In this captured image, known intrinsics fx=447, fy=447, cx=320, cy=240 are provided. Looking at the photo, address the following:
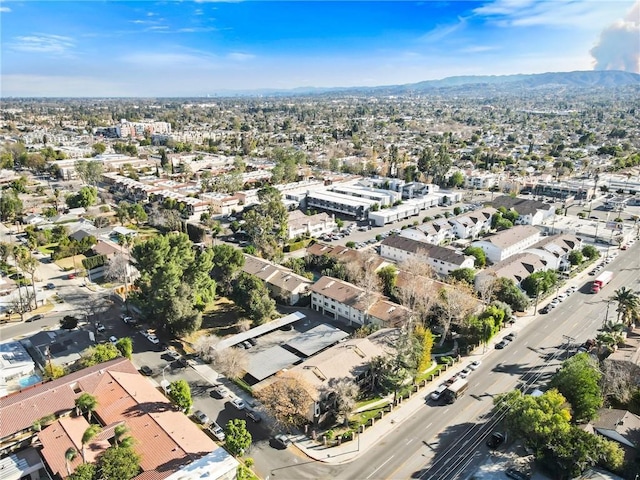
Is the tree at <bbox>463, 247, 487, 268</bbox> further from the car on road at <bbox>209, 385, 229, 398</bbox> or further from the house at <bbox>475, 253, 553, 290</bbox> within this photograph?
the car on road at <bbox>209, 385, 229, 398</bbox>

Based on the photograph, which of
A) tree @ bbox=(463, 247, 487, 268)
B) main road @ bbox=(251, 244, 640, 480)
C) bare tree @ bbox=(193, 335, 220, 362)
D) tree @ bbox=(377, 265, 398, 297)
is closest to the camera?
main road @ bbox=(251, 244, 640, 480)

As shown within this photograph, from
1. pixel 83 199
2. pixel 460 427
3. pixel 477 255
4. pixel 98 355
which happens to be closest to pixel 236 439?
pixel 98 355

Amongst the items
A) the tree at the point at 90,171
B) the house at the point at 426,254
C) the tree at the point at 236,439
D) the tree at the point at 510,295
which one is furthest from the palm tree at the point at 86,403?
the tree at the point at 90,171

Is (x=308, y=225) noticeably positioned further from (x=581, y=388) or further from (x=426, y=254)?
(x=581, y=388)

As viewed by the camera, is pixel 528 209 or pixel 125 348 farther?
pixel 528 209

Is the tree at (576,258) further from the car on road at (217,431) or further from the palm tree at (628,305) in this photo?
the car on road at (217,431)

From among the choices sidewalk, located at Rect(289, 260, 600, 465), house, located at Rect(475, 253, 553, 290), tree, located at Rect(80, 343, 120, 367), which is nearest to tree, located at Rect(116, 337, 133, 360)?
tree, located at Rect(80, 343, 120, 367)
